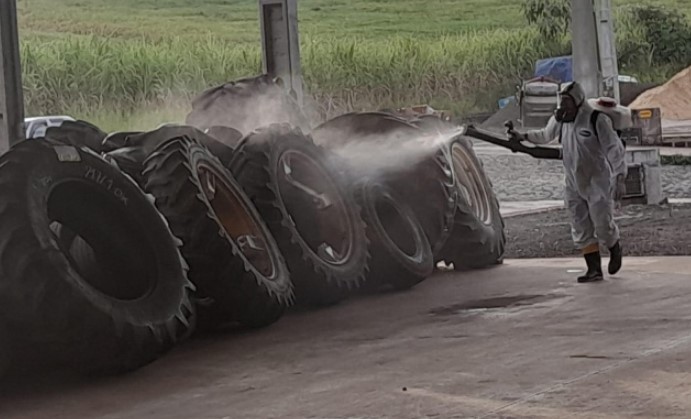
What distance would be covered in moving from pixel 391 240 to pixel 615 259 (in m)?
2.13

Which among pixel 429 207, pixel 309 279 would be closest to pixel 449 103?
Result: pixel 429 207

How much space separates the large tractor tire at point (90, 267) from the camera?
7.57m

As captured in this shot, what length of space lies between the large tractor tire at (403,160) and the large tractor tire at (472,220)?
395 millimetres

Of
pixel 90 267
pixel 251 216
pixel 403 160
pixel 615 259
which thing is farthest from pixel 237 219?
pixel 615 259

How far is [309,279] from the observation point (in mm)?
10711

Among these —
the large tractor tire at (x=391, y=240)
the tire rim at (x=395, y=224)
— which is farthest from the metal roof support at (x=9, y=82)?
the tire rim at (x=395, y=224)

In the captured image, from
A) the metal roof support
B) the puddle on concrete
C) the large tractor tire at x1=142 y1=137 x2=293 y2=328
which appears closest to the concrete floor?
the puddle on concrete

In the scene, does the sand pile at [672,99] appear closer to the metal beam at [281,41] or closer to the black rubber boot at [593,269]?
the metal beam at [281,41]

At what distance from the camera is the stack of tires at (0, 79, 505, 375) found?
7715 millimetres

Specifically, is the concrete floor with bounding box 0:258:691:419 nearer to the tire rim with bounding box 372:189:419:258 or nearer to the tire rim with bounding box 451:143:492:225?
the tire rim with bounding box 372:189:419:258

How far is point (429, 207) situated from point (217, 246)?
13.0 ft

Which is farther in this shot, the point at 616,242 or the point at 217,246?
the point at 616,242

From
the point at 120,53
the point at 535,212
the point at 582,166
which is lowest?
the point at 535,212

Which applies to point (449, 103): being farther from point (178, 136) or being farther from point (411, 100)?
point (178, 136)
